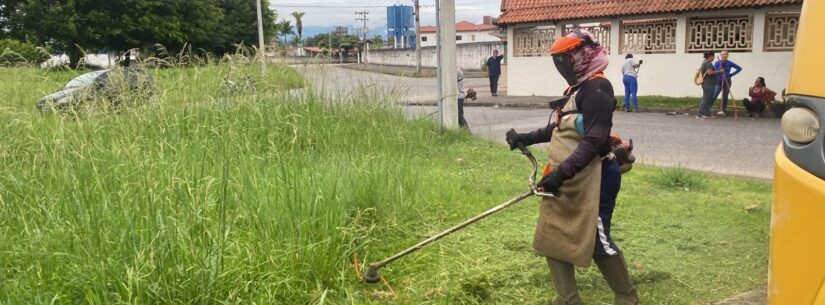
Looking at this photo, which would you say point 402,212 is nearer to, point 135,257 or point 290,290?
point 290,290

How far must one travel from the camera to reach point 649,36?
18562 mm

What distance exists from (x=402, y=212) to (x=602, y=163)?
5.78 feet

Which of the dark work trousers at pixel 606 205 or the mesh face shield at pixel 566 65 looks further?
the dark work trousers at pixel 606 205

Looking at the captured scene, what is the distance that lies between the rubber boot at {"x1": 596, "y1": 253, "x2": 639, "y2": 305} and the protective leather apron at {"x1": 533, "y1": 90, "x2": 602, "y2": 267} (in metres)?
0.26

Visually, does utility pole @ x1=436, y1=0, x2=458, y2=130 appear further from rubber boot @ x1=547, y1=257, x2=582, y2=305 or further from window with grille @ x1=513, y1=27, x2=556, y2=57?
window with grille @ x1=513, y1=27, x2=556, y2=57

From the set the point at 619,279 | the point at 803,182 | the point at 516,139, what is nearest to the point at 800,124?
the point at 803,182

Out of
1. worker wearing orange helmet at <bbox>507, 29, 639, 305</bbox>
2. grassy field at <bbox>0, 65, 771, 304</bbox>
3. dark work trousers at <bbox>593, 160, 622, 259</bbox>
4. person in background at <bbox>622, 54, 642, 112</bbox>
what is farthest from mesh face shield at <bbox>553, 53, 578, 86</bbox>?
person in background at <bbox>622, 54, 642, 112</bbox>

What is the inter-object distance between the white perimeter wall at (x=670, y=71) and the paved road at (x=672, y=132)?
2568 mm

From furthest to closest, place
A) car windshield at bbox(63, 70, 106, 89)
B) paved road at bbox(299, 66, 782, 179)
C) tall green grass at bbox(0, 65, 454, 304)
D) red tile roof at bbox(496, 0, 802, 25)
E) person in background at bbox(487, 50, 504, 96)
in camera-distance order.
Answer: person in background at bbox(487, 50, 504, 96) → red tile roof at bbox(496, 0, 802, 25) → paved road at bbox(299, 66, 782, 179) → car windshield at bbox(63, 70, 106, 89) → tall green grass at bbox(0, 65, 454, 304)

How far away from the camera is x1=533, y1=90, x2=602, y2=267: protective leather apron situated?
3.16 metres

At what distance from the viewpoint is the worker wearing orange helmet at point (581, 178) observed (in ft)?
10.1

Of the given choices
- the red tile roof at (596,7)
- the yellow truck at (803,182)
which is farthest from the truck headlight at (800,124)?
the red tile roof at (596,7)

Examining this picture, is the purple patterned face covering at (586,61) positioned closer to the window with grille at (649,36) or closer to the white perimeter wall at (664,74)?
the white perimeter wall at (664,74)

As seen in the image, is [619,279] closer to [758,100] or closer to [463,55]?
[758,100]
